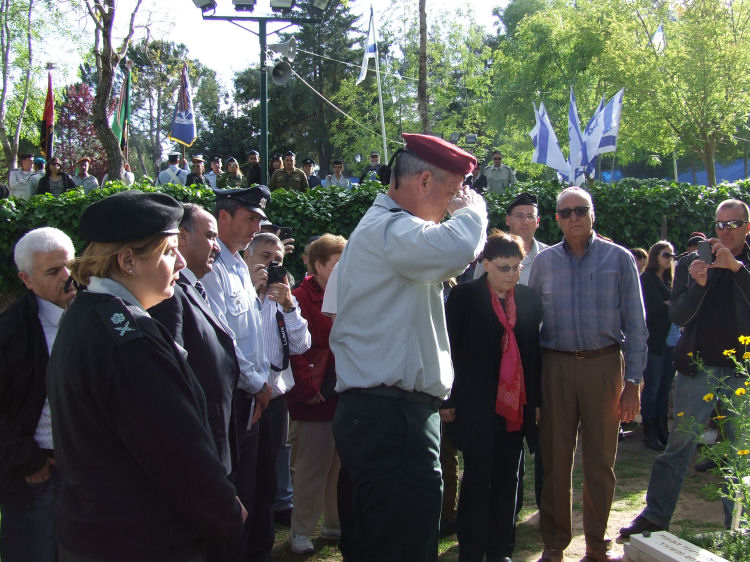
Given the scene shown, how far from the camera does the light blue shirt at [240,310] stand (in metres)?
3.90

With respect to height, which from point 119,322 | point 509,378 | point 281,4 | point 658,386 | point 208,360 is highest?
point 281,4

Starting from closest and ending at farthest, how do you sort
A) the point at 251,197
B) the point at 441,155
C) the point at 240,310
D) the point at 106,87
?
the point at 441,155 < the point at 240,310 < the point at 251,197 < the point at 106,87

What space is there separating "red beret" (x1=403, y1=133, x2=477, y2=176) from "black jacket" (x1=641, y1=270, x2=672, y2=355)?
5.39m

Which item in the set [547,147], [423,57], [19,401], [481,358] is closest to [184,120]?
[547,147]

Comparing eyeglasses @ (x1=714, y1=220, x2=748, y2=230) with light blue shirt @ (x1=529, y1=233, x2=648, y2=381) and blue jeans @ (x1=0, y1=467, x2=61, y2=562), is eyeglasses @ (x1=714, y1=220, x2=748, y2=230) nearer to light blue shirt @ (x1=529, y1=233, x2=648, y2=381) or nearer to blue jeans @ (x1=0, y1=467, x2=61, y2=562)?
light blue shirt @ (x1=529, y1=233, x2=648, y2=381)

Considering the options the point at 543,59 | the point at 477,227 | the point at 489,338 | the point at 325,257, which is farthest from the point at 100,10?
the point at 543,59

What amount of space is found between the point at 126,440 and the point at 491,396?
296 cm

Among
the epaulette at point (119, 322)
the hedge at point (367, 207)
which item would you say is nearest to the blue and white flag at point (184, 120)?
the hedge at point (367, 207)

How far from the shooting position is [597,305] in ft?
15.4

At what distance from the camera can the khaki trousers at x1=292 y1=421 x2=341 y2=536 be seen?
194 inches

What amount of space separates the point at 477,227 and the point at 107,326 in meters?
1.46

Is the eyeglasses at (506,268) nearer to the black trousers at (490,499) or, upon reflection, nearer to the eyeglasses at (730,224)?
the black trousers at (490,499)

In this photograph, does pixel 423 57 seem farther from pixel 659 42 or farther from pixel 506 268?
pixel 506 268

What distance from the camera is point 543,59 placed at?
35.2m
